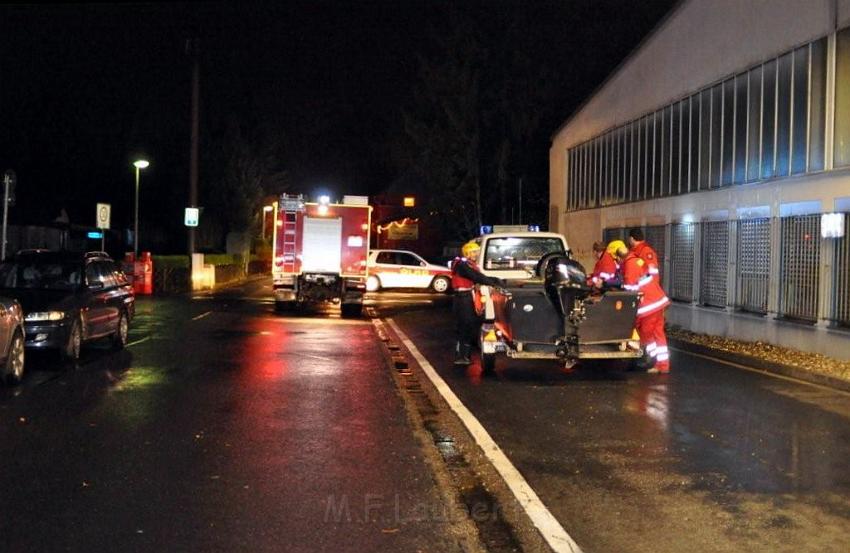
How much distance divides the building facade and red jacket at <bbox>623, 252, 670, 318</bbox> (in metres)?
3.43

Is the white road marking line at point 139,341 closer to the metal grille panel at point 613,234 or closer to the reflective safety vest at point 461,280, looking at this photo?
the reflective safety vest at point 461,280

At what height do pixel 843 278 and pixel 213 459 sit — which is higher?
pixel 843 278

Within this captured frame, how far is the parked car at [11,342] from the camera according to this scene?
1077cm

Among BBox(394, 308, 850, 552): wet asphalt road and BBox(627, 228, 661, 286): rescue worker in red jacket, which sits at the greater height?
BBox(627, 228, 661, 286): rescue worker in red jacket

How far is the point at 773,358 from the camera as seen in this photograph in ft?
47.4

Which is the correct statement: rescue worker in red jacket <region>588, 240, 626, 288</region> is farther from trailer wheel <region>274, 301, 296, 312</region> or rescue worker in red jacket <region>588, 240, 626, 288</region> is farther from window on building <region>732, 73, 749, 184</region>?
trailer wheel <region>274, 301, 296, 312</region>

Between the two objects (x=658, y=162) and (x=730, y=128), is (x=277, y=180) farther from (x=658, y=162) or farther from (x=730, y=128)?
(x=730, y=128)

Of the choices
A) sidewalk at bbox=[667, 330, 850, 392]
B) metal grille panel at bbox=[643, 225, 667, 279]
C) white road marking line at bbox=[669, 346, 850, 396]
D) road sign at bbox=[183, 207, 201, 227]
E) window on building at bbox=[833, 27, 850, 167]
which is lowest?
white road marking line at bbox=[669, 346, 850, 396]

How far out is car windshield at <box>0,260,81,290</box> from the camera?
13961mm

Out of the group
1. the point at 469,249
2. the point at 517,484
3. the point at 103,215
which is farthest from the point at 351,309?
the point at 517,484

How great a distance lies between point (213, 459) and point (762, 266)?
40.8 feet

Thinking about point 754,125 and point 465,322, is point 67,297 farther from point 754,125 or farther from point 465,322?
point 754,125

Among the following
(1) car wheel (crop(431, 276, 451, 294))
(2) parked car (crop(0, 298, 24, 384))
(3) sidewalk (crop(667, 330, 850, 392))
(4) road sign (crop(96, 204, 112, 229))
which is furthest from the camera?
(1) car wheel (crop(431, 276, 451, 294))

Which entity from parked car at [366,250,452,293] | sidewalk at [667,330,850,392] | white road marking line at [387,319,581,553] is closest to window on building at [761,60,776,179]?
sidewalk at [667,330,850,392]
